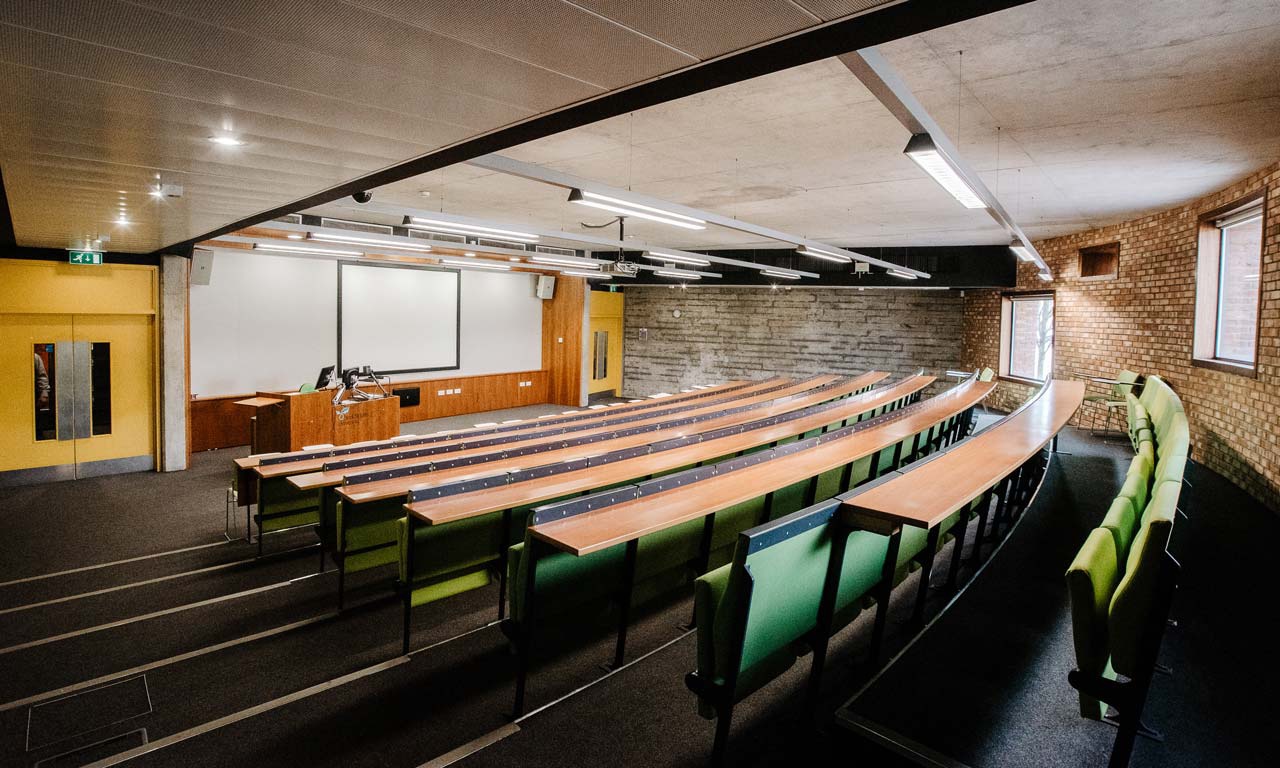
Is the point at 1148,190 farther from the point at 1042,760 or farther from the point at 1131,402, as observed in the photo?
the point at 1042,760

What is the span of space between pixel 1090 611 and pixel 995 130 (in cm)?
367

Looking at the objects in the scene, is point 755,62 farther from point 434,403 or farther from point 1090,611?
point 434,403

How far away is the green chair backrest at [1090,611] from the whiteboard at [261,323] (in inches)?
415

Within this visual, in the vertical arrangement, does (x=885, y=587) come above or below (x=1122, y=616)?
below

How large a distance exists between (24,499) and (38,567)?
2.65 metres

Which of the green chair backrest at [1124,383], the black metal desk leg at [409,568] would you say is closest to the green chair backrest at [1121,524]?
the black metal desk leg at [409,568]

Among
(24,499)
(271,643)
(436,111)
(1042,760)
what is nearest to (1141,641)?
(1042,760)

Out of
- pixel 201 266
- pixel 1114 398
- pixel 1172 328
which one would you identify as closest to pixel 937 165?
pixel 1172 328

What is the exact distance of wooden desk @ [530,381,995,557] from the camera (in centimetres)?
242

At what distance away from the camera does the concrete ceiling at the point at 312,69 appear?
1630 millimetres

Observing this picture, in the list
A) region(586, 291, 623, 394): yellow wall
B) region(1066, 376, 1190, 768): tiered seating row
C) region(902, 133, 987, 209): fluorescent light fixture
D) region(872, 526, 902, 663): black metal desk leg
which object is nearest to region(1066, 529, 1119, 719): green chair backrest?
region(1066, 376, 1190, 768): tiered seating row

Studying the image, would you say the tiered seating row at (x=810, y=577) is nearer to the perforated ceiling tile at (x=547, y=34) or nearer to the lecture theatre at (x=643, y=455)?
the lecture theatre at (x=643, y=455)

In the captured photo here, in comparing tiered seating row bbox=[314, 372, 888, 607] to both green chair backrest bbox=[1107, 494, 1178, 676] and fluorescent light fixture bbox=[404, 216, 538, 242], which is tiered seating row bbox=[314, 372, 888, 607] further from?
green chair backrest bbox=[1107, 494, 1178, 676]

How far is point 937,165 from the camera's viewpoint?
303 cm
